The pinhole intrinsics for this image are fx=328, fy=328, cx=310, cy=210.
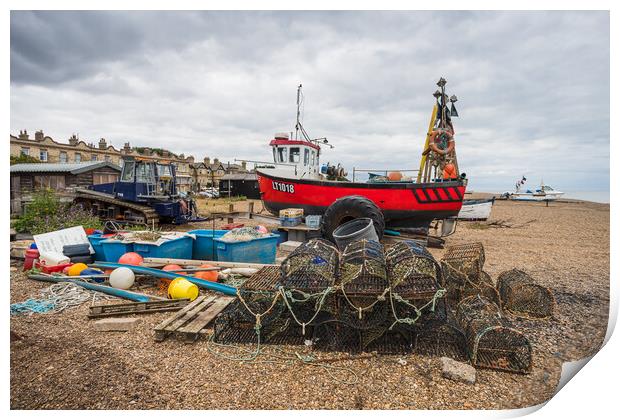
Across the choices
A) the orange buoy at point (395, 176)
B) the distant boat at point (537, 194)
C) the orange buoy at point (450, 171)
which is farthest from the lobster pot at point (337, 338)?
the distant boat at point (537, 194)

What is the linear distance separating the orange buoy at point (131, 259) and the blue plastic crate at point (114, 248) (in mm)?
316

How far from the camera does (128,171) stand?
43.0 ft

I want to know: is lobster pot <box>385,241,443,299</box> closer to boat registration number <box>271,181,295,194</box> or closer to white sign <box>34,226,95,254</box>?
white sign <box>34,226,95,254</box>

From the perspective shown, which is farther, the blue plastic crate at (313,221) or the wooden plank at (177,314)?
the blue plastic crate at (313,221)

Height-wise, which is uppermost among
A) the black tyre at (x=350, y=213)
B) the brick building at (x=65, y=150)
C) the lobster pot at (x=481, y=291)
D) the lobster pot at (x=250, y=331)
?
the brick building at (x=65, y=150)

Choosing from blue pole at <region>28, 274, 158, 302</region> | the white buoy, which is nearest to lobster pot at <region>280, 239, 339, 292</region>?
blue pole at <region>28, 274, 158, 302</region>

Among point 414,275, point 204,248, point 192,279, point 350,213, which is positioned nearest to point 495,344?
point 414,275

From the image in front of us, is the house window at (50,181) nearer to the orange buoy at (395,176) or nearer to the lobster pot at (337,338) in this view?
the orange buoy at (395,176)

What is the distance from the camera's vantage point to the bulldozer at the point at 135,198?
12.5 meters

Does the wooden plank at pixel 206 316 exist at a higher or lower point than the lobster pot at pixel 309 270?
lower

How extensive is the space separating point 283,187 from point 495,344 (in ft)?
28.0

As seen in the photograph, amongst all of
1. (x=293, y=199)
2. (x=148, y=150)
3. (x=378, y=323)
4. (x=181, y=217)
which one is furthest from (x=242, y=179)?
(x=378, y=323)

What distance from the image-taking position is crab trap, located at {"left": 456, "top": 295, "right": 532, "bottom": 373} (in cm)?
356

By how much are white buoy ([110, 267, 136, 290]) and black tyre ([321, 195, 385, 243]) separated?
4.77 m
